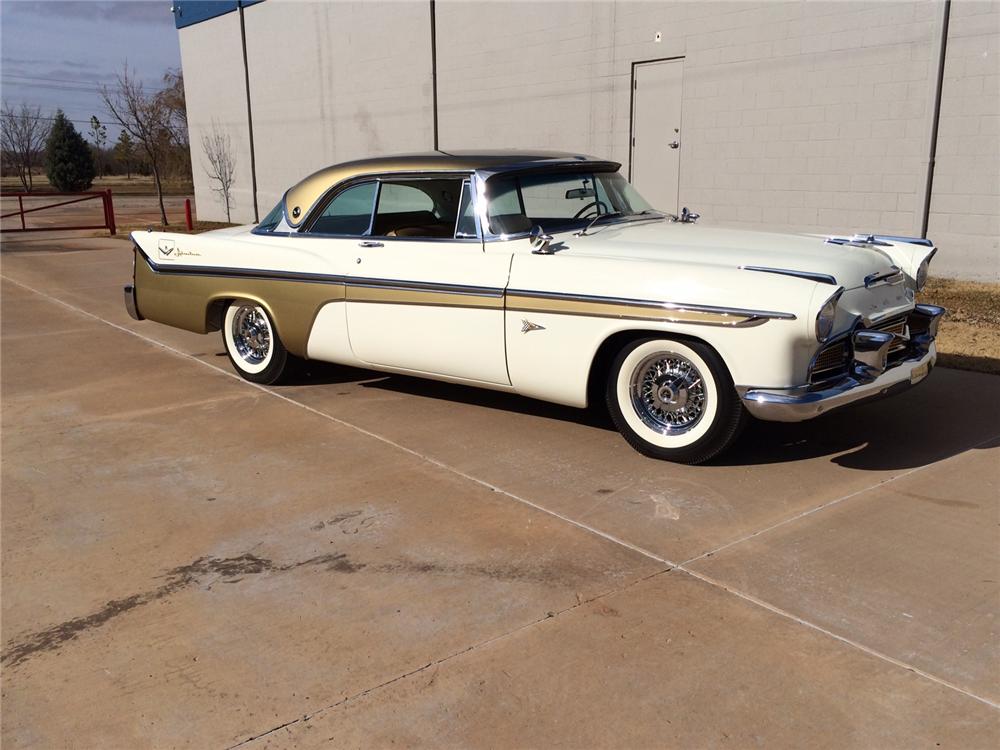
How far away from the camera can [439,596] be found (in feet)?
11.0

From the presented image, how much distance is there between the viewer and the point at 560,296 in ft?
15.7

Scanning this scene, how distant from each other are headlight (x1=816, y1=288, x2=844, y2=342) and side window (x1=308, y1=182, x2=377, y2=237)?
10.0 feet

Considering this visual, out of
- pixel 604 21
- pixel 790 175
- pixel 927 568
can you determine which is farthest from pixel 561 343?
pixel 604 21

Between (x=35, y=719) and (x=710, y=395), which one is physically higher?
(x=710, y=395)

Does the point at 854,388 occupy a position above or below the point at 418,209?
below

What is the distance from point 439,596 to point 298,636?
1.80 ft

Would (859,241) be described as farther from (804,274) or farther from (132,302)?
(132,302)

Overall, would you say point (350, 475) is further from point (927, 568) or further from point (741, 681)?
point (927, 568)

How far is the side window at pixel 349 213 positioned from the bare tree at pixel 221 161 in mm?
18293

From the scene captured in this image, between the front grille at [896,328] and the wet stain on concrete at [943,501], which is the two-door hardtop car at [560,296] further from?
the wet stain on concrete at [943,501]

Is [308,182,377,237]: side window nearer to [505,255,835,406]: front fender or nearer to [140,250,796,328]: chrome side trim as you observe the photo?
[140,250,796,328]: chrome side trim

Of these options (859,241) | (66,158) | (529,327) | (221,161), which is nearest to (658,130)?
(859,241)

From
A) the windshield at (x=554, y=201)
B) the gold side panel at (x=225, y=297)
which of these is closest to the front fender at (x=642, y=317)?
the windshield at (x=554, y=201)

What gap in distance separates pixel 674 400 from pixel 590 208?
1606mm
